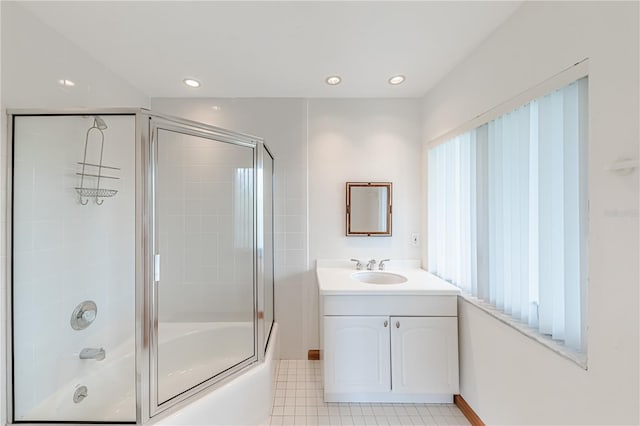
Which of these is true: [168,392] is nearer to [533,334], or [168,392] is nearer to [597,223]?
[533,334]

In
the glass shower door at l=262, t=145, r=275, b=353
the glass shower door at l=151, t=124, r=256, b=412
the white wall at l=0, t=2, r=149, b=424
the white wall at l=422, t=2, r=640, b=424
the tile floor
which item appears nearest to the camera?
the white wall at l=422, t=2, r=640, b=424

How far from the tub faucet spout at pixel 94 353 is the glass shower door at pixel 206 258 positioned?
0.37 metres

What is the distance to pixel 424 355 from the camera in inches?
74.9

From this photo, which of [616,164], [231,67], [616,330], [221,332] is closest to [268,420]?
[221,332]

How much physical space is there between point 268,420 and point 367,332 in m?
0.85

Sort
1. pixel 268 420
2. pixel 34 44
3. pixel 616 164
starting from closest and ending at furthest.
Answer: pixel 616 164 → pixel 34 44 → pixel 268 420

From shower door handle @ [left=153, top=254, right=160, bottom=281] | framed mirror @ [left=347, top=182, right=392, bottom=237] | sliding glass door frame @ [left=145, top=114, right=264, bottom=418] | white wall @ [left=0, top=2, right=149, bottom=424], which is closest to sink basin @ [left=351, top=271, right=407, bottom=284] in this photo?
framed mirror @ [left=347, top=182, right=392, bottom=237]

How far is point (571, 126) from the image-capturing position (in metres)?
1.12

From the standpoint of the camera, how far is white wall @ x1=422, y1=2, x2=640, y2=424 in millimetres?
896

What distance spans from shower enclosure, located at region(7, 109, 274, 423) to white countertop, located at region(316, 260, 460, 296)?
1.73ft

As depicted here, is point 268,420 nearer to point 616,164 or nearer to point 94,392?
point 94,392

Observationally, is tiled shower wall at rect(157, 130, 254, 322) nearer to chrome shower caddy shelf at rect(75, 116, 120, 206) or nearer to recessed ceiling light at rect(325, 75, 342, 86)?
chrome shower caddy shelf at rect(75, 116, 120, 206)

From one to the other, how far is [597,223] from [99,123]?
2377mm

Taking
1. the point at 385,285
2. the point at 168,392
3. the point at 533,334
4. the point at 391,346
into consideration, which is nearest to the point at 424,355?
the point at 391,346
